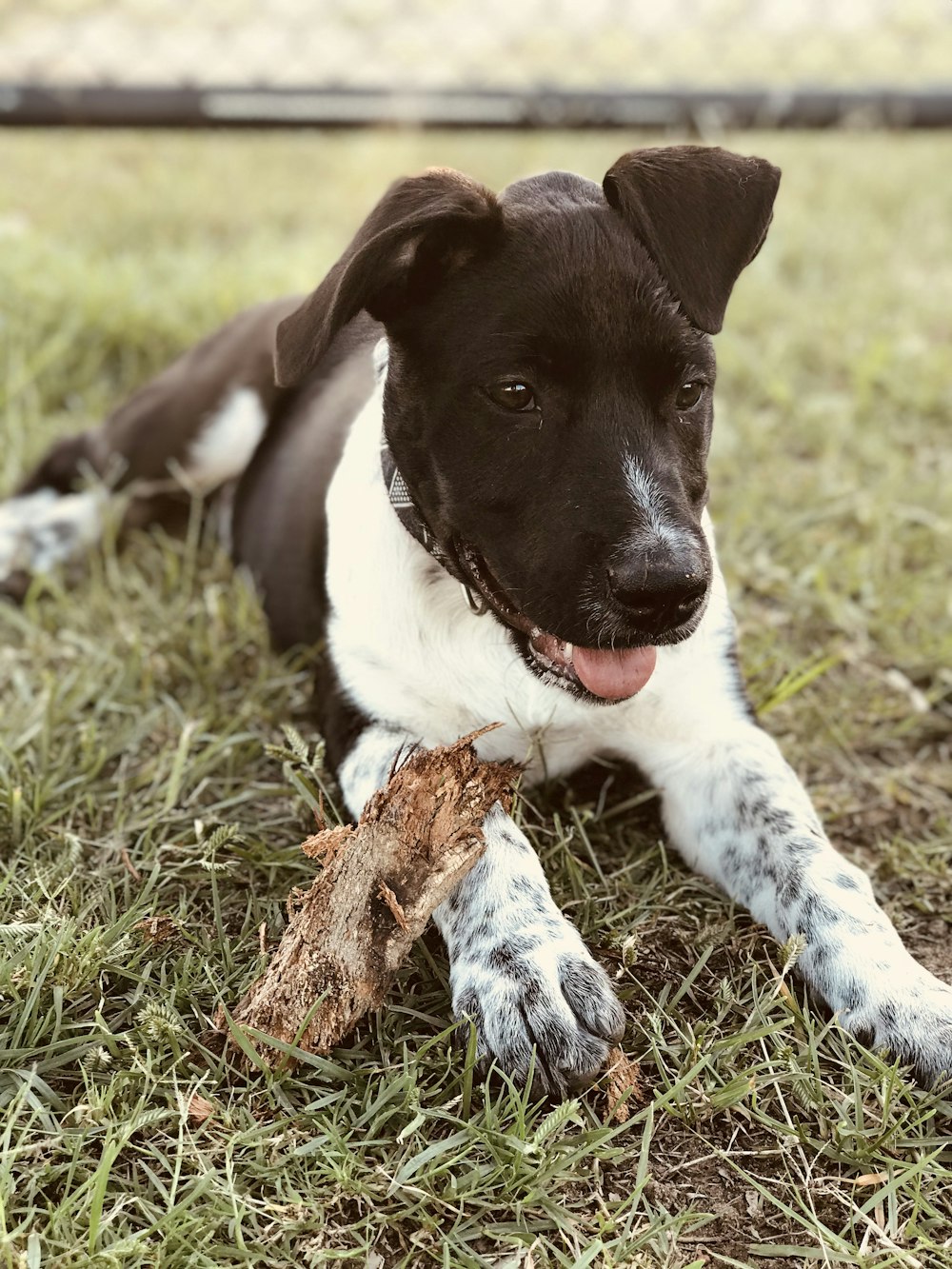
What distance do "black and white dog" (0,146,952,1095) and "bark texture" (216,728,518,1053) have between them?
192mm

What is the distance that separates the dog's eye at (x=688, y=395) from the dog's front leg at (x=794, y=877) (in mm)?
742

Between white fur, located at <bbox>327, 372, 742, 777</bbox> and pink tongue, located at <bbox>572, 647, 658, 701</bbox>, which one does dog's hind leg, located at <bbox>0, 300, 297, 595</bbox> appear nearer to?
white fur, located at <bbox>327, 372, 742, 777</bbox>

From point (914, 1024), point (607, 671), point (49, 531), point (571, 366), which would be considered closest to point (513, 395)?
point (571, 366)

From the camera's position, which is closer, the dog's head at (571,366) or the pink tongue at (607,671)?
the dog's head at (571,366)

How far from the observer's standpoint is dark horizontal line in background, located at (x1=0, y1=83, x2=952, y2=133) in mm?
7152

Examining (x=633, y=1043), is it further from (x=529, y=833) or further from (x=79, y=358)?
(x=79, y=358)

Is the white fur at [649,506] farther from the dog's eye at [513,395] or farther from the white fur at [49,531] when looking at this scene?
the white fur at [49,531]

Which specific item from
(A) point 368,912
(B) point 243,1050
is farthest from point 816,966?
(B) point 243,1050

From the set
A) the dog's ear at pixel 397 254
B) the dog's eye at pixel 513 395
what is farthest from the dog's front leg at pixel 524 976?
the dog's ear at pixel 397 254

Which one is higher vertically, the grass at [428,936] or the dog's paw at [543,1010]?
the dog's paw at [543,1010]

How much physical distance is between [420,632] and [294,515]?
94 cm

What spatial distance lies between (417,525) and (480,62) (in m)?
6.93

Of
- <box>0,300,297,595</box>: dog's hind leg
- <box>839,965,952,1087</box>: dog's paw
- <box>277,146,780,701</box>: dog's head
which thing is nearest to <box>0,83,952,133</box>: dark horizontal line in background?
<box>0,300,297,595</box>: dog's hind leg

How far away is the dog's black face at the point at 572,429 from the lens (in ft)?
8.23
